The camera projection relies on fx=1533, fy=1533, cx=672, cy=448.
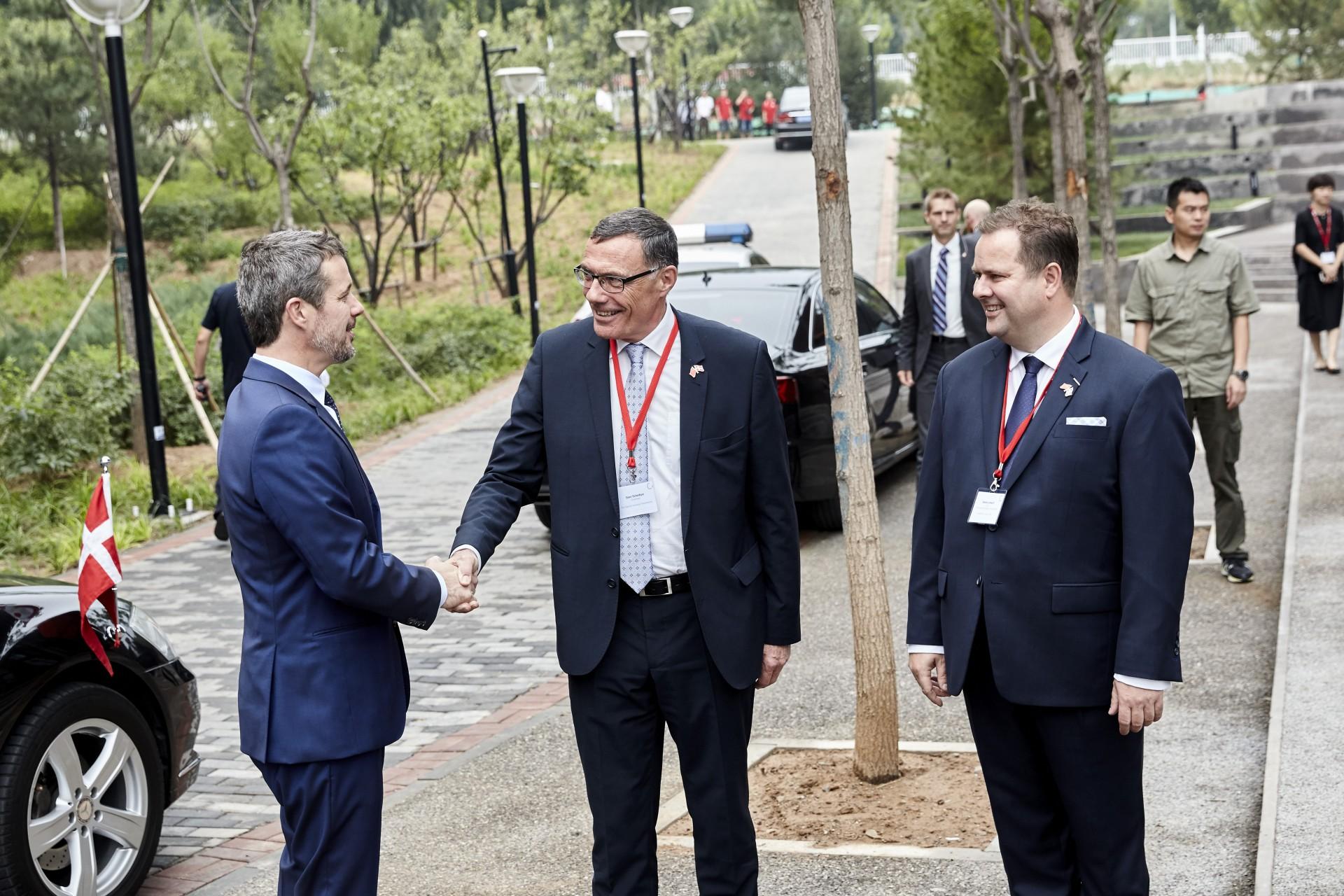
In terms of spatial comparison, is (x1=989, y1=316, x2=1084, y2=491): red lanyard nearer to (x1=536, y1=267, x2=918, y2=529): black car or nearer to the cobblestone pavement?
the cobblestone pavement

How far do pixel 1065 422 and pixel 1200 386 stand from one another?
15.4 ft

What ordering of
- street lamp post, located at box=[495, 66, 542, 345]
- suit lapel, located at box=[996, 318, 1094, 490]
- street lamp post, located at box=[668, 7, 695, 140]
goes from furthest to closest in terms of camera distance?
1. street lamp post, located at box=[668, 7, 695, 140]
2. street lamp post, located at box=[495, 66, 542, 345]
3. suit lapel, located at box=[996, 318, 1094, 490]

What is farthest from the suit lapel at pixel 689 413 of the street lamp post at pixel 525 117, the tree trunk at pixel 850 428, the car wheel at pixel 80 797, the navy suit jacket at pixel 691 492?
the street lamp post at pixel 525 117

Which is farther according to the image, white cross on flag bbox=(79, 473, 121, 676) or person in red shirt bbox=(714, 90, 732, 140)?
person in red shirt bbox=(714, 90, 732, 140)

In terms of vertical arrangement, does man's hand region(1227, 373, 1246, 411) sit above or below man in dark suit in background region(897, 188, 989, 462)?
below

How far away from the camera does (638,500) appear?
3934mm

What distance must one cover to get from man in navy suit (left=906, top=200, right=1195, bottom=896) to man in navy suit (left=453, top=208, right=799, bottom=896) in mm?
541

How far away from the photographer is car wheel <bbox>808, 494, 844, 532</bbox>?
1038 cm

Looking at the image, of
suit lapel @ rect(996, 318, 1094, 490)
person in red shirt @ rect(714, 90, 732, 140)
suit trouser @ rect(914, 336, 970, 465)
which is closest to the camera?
suit lapel @ rect(996, 318, 1094, 490)

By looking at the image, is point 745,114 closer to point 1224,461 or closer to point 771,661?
point 1224,461

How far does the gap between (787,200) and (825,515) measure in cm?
2624

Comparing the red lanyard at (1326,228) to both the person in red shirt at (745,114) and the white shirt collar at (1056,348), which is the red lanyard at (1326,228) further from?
the person in red shirt at (745,114)

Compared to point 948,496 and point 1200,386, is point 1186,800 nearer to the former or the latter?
point 948,496

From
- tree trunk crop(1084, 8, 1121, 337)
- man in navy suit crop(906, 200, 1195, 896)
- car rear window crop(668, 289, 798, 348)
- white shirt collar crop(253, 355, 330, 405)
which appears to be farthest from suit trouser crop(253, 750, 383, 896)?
tree trunk crop(1084, 8, 1121, 337)
